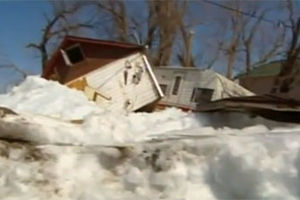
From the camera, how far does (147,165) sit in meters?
2.93

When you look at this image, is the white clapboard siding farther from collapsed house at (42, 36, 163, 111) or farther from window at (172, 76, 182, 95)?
window at (172, 76, 182, 95)

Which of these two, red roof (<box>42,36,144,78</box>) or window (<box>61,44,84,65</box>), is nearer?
red roof (<box>42,36,144,78</box>)

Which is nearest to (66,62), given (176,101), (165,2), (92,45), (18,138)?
(92,45)

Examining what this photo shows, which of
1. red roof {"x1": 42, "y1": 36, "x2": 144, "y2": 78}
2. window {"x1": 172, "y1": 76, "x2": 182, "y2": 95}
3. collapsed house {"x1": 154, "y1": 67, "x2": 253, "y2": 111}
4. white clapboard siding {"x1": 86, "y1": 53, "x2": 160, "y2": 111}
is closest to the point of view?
white clapboard siding {"x1": 86, "y1": 53, "x2": 160, "y2": 111}

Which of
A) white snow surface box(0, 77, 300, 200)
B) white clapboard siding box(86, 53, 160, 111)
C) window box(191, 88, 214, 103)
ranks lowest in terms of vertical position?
white snow surface box(0, 77, 300, 200)

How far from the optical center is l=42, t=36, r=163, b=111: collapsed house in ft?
67.8

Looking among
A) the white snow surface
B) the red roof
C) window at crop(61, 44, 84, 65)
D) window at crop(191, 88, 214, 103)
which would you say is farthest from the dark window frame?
the white snow surface

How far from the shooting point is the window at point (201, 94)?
26.8m

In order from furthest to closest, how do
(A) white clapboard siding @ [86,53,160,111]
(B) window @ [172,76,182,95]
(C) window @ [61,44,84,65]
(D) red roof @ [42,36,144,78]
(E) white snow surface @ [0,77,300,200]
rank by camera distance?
(B) window @ [172,76,182,95]
(C) window @ [61,44,84,65]
(D) red roof @ [42,36,144,78]
(A) white clapboard siding @ [86,53,160,111]
(E) white snow surface @ [0,77,300,200]

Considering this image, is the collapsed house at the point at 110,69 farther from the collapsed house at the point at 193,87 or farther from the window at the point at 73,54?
the collapsed house at the point at 193,87

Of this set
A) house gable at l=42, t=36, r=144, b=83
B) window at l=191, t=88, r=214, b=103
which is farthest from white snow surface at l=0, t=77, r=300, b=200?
window at l=191, t=88, r=214, b=103

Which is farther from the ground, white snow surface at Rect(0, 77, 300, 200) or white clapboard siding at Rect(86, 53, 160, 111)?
white clapboard siding at Rect(86, 53, 160, 111)

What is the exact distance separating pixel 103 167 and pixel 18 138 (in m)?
0.61

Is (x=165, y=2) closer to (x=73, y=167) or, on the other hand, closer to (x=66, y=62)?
(x=66, y=62)
